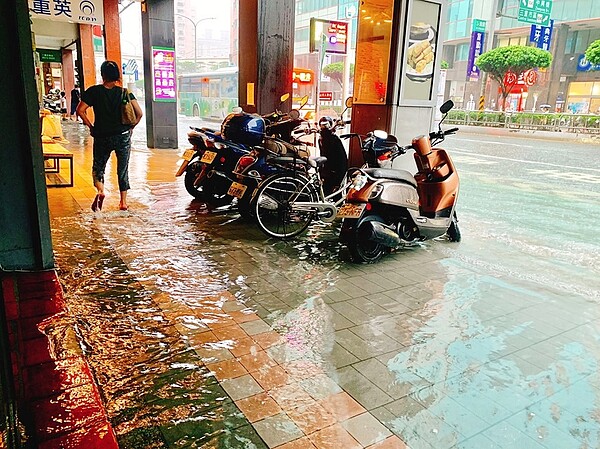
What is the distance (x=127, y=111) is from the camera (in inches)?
233

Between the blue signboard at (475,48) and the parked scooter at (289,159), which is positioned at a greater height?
the blue signboard at (475,48)

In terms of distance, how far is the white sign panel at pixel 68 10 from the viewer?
35.6 feet

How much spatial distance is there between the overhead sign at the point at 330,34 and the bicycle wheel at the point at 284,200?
8108 millimetres

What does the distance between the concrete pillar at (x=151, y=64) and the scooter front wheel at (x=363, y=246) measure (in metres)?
10.7

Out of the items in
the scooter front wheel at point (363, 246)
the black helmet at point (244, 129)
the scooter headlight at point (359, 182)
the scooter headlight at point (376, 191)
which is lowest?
the scooter front wheel at point (363, 246)

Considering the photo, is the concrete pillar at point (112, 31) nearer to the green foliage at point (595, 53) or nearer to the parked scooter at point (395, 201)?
the parked scooter at point (395, 201)

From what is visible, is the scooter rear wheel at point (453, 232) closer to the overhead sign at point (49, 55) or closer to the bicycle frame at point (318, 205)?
the bicycle frame at point (318, 205)

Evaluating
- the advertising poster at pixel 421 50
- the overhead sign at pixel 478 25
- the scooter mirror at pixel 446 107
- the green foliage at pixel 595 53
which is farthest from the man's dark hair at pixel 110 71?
the overhead sign at pixel 478 25

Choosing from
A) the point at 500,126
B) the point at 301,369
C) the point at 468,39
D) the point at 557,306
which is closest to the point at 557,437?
the point at 301,369

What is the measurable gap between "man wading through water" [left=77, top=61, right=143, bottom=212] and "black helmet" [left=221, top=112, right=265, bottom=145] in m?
1.16

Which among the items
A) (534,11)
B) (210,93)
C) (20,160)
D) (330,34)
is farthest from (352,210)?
(210,93)

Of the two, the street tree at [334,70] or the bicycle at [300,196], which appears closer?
the bicycle at [300,196]

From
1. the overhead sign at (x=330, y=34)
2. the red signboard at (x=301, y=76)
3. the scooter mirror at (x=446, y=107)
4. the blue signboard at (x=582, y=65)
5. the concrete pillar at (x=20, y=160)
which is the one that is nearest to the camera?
the concrete pillar at (x=20, y=160)

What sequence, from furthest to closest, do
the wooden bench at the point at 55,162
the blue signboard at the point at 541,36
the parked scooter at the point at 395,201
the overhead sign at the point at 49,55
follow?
the blue signboard at the point at 541,36, the overhead sign at the point at 49,55, the wooden bench at the point at 55,162, the parked scooter at the point at 395,201
